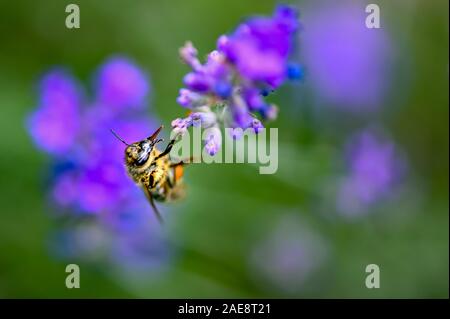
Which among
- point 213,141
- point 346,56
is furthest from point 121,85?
point 346,56

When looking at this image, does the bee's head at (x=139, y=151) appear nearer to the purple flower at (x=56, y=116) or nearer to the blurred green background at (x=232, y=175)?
the purple flower at (x=56, y=116)

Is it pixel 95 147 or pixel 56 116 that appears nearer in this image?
pixel 95 147

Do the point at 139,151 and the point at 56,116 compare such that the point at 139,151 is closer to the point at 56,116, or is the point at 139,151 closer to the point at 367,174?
the point at 56,116

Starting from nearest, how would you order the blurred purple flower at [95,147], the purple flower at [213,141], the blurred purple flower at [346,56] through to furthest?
the purple flower at [213,141] → the blurred purple flower at [95,147] → the blurred purple flower at [346,56]

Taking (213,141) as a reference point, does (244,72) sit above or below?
above

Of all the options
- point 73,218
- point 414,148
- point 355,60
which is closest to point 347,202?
point 414,148

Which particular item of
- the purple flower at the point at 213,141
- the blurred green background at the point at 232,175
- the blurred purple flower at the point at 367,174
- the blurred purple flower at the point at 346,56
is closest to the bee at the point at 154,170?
the purple flower at the point at 213,141

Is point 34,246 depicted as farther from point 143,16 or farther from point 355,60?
point 355,60
